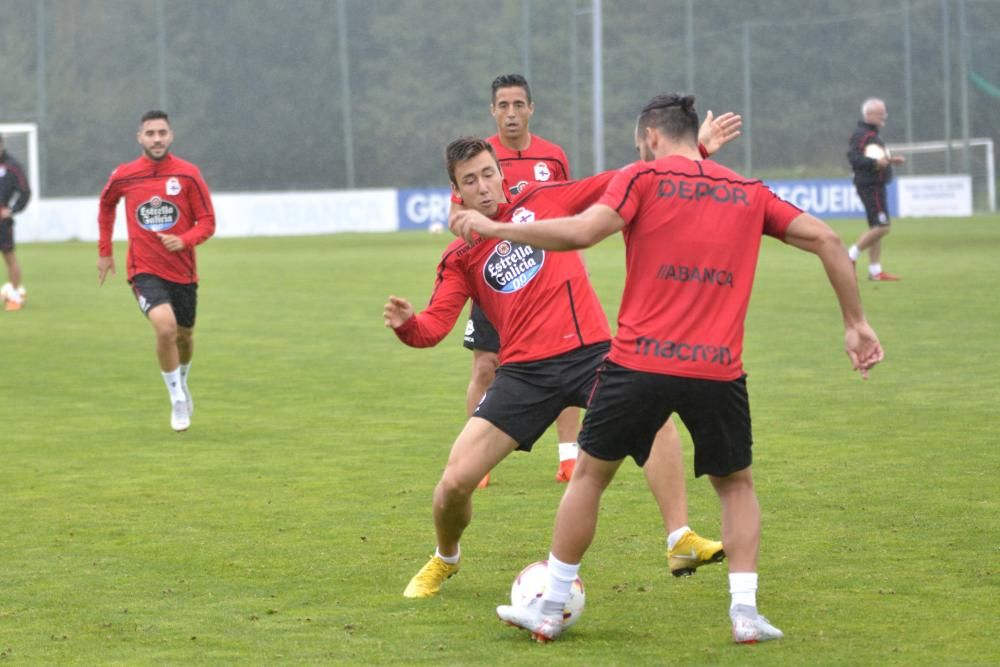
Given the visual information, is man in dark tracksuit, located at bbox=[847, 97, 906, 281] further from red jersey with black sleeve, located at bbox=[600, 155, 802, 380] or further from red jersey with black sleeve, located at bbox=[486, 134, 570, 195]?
red jersey with black sleeve, located at bbox=[600, 155, 802, 380]

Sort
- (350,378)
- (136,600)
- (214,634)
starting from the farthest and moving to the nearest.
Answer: (350,378) → (136,600) → (214,634)

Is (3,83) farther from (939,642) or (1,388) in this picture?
(939,642)

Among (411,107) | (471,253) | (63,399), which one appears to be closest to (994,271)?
(63,399)

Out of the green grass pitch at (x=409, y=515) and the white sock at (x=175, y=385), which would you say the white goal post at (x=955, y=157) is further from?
the white sock at (x=175, y=385)

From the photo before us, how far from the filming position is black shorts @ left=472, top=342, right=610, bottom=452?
6.54 metres

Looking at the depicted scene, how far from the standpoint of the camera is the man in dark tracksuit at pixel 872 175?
21.3m

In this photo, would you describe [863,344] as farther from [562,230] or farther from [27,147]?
[27,147]

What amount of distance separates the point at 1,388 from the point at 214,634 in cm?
856

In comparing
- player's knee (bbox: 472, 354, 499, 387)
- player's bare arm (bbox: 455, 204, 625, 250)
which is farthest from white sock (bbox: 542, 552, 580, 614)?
player's knee (bbox: 472, 354, 499, 387)

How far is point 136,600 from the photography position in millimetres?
6645

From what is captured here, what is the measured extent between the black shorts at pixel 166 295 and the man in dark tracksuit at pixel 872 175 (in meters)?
11.4

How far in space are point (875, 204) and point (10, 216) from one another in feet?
36.3

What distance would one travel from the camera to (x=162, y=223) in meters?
12.0

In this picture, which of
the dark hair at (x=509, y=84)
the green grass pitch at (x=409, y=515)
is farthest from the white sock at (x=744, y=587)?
the dark hair at (x=509, y=84)
